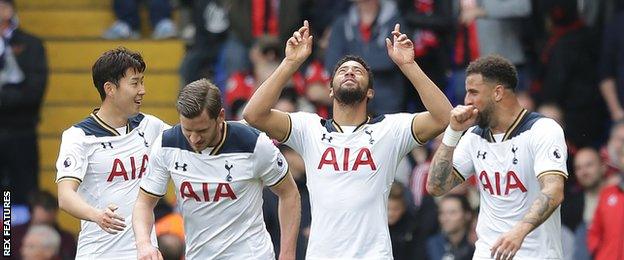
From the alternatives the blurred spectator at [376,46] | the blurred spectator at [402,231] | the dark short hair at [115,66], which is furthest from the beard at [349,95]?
the blurred spectator at [376,46]

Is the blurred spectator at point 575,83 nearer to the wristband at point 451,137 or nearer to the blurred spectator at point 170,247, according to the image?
the blurred spectator at point 170,247

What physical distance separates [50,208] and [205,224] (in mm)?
5022

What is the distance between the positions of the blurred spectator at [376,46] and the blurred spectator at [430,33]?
25 cm

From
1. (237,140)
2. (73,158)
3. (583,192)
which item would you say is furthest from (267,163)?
(583,192)

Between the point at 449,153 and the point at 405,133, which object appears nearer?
the point at 449,153

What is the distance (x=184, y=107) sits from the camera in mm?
12445

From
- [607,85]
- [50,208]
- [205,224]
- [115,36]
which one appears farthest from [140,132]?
[115,36]

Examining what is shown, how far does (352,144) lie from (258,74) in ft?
18.6

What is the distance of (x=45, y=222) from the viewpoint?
1747 centimetres

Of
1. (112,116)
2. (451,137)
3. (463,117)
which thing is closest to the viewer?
(463,117)

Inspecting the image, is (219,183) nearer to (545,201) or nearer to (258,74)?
(545,201)

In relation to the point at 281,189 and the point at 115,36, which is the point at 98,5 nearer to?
the point at 115,36

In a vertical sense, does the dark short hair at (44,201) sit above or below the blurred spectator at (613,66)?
below

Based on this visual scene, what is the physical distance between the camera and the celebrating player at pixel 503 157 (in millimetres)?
12695
